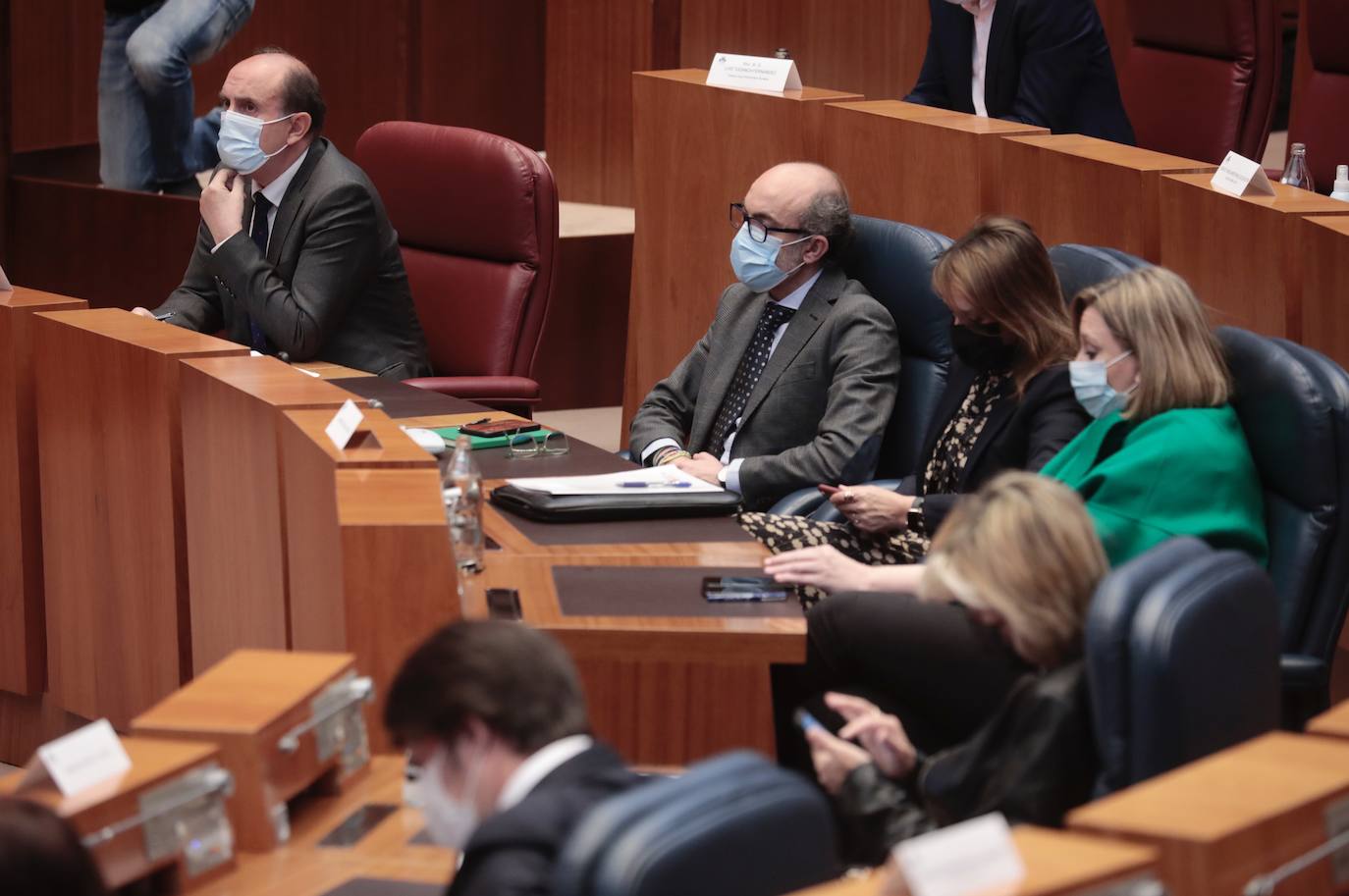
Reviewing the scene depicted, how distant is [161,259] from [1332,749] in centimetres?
461

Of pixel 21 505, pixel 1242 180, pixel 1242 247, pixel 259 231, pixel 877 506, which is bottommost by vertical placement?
pixel 21 505

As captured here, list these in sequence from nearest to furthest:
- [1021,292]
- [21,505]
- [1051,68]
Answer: [1021,292], [21,505], [1051,68]

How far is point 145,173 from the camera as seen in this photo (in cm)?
577

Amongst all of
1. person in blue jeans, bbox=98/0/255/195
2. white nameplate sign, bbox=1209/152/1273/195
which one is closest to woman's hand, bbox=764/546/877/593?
white nameplate sign, bbox=1209/152/1273/195

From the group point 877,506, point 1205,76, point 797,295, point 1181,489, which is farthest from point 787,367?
point 1205,76

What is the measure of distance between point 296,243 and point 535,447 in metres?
0.98

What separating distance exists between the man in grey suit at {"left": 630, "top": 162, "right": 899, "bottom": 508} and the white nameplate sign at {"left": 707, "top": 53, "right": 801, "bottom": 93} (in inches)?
28.5

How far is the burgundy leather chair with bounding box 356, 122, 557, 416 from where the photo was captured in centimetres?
432

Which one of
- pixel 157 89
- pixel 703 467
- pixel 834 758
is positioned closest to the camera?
pixel 834 758

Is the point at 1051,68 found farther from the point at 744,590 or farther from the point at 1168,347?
the point at 744,590

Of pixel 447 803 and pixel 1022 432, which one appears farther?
pixel 1022 432

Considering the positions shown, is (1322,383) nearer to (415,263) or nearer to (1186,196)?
(1186,196)

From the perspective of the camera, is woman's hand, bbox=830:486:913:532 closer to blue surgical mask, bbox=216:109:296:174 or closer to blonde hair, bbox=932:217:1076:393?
blonde hair, bbox=932:217:1076:393

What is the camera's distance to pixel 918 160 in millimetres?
3965
